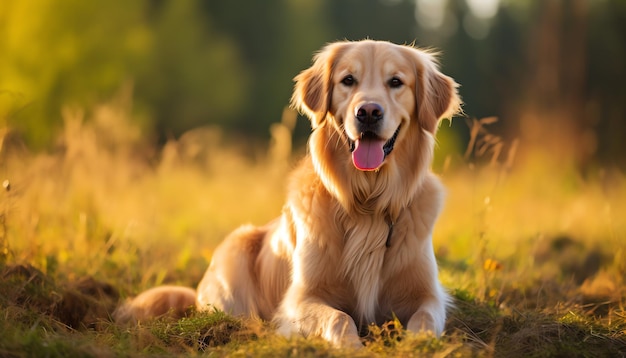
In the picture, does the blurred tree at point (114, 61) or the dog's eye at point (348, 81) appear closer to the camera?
the dog's eye at point (348, 81)

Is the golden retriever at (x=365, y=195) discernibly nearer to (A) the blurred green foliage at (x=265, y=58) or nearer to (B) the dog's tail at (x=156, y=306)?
(B) the dog's tail at (x=156, y=306)

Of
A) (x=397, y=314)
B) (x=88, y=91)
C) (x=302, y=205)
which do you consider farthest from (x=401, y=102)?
(x=88, y=91)

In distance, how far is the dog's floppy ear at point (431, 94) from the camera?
3805 millimetres

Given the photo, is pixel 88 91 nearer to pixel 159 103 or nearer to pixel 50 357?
pixel 159 103

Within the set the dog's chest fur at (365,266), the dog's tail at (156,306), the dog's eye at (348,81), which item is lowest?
the dog's tail at (156,306)

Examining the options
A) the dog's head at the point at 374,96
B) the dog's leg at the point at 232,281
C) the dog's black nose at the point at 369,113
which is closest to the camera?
the dog's black nose at the point at 369,113

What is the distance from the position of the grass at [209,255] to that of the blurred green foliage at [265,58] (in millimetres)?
797

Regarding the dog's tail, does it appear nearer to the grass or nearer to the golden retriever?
the golden retriever

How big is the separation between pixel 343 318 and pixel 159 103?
1724 cm

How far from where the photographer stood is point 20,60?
11.9m

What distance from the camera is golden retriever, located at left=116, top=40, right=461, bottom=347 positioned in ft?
11.8

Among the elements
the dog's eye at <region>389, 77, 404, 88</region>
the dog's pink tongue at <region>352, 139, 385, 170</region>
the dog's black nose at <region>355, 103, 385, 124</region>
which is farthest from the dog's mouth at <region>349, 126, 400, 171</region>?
the dog's eye at <region>389, 77, 404, 88</region>

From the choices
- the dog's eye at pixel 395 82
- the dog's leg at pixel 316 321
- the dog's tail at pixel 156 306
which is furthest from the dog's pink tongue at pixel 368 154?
the dog's tail at pixel 156 306

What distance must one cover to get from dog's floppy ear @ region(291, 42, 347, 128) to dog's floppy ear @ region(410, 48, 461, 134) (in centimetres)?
48
